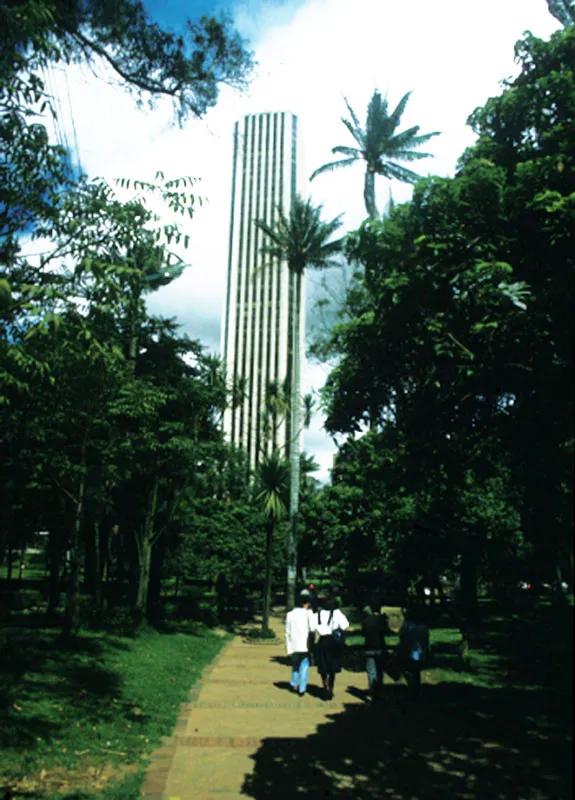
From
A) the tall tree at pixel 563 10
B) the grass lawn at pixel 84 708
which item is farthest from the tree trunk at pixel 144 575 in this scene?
the tall tree at pixel 563 10

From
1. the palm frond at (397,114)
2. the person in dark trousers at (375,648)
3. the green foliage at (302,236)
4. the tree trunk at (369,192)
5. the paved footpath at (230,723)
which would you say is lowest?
the paved footpath at (230,723)

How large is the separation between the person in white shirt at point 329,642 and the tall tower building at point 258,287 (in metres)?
66.9

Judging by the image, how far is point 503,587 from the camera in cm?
2844

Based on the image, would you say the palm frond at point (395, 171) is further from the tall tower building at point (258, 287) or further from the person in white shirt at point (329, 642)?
the tall tower building at point (258, 287)

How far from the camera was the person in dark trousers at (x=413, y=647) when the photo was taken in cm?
991

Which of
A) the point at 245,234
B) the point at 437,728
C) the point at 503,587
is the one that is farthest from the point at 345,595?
the point at 245,234

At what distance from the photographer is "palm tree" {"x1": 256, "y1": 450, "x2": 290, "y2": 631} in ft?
71.1

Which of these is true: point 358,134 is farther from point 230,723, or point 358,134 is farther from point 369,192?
point 230,723

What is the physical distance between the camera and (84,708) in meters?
8.59

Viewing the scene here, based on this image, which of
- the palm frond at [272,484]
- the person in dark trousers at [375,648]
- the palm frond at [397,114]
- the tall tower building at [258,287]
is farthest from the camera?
the tall tower building at [258,287]

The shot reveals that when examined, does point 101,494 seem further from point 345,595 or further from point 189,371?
point 345,595

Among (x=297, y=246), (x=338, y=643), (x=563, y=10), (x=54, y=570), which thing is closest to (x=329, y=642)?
(x=338, y=643)

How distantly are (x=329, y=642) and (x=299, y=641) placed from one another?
54 centimetres

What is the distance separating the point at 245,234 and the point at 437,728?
81.1 m
